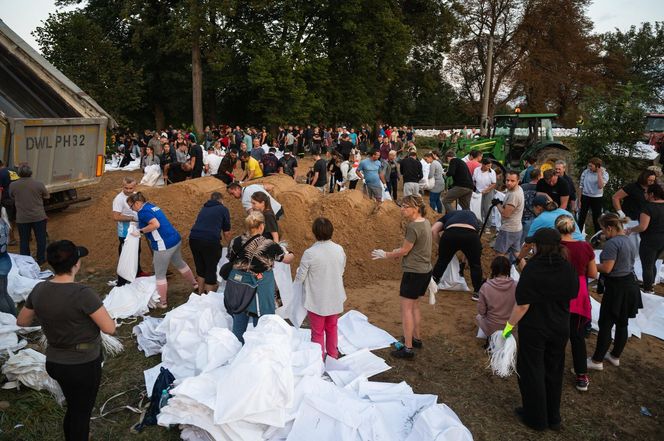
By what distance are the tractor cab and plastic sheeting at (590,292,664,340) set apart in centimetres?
776

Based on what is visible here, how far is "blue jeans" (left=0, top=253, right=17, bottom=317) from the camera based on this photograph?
5059mm

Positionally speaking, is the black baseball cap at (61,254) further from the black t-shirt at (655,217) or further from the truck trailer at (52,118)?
the black t-shirt at (655,217)

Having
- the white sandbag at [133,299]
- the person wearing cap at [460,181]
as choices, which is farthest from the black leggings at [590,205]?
the white sandbag at [133,299]

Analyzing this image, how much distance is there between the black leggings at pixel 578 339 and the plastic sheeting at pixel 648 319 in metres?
1.61

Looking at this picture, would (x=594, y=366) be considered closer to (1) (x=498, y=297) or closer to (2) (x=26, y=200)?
(1) (x=498, y=297)

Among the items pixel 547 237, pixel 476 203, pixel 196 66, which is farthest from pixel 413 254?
pixel 196 66

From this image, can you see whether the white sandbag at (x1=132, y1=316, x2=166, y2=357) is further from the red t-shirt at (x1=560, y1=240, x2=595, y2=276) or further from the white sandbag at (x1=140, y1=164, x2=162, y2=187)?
the white sandbag at (x1=140, y1=164, x2=162, y2=187)

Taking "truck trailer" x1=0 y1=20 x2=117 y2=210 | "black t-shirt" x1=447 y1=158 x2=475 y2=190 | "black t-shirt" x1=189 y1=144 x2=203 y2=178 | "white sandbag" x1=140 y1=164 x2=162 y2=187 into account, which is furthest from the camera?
"white sandbag" x1=140 y1=164 x2=162 y2=187

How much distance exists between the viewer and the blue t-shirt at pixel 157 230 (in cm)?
563

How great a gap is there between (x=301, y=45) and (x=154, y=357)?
25.0m

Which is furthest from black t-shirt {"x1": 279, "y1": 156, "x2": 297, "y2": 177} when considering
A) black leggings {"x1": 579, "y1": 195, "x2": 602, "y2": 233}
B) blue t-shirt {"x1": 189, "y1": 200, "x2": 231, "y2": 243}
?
black leggings {"x1": 579, "y1": 195, "x2": 602, "y2": 233}

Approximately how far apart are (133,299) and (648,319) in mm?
6638

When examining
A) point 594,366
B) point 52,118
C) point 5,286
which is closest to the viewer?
point 594,366

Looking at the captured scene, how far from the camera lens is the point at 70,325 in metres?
2.99
